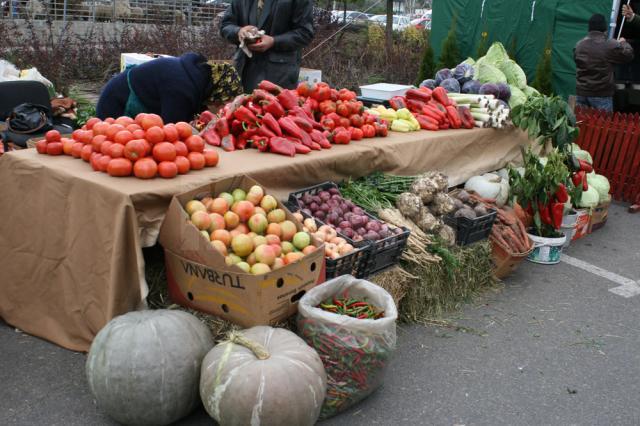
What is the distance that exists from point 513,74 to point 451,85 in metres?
1.26

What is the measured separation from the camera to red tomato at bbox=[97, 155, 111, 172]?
3.56 m

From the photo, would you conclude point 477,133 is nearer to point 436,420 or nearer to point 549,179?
point 549,179

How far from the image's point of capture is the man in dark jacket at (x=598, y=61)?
28.8 feet

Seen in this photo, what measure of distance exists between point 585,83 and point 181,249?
7.85 metres

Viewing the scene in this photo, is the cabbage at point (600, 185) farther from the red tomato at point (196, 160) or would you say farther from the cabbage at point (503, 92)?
the red tomato at point (196, 160)

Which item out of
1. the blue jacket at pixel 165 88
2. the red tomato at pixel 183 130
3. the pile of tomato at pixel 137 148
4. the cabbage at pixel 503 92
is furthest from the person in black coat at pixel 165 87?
the cabbage at pixel 503 92

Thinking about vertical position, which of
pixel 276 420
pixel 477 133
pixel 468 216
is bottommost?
pixel 276 420

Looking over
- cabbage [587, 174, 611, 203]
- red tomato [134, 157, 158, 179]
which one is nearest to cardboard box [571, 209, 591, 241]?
cabbage [587, 174, 611, 203]

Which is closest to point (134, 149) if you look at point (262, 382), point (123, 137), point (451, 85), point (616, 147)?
point (123, 137)

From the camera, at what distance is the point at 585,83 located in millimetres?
9148

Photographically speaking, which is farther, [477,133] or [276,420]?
[477,133]

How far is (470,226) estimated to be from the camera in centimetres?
477

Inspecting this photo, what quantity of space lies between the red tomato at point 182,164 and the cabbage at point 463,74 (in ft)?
14.7

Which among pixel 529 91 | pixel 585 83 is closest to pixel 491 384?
pixel 529 91
